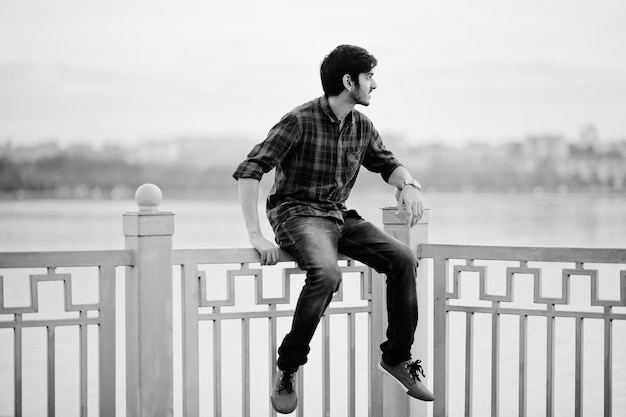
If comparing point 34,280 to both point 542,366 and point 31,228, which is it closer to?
A: point 542,366

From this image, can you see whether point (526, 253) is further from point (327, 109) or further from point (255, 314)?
point (255, 314)

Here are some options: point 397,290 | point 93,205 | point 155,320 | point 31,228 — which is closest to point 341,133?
point 397,290

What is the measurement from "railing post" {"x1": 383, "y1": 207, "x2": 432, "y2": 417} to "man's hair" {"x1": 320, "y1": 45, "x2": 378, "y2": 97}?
22.6 inches

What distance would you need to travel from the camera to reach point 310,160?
303 centimetres

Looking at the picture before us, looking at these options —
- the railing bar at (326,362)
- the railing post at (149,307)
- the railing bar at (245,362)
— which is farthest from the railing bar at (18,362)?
the railing bar at (326,362)

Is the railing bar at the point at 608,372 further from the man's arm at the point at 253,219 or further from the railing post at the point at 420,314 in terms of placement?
the man's arm at the point at 253,219

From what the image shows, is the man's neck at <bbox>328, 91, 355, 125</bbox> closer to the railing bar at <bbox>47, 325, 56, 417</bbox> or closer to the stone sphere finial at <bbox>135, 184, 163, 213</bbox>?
the stone sphere finial at <bbox>135, 184, 163, 213</bbox>

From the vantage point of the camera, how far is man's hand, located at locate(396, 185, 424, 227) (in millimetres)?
3119

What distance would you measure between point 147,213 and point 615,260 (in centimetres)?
172

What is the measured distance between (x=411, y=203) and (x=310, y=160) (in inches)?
17.2

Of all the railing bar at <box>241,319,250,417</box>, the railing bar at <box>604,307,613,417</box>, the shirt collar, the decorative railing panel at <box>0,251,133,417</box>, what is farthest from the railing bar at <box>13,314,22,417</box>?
the railing bar at <box>604,307,613,417</box>

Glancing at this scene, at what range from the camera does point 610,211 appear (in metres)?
36.3

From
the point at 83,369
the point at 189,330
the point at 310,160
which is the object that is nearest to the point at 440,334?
the point at 310,160

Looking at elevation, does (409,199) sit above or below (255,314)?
above
